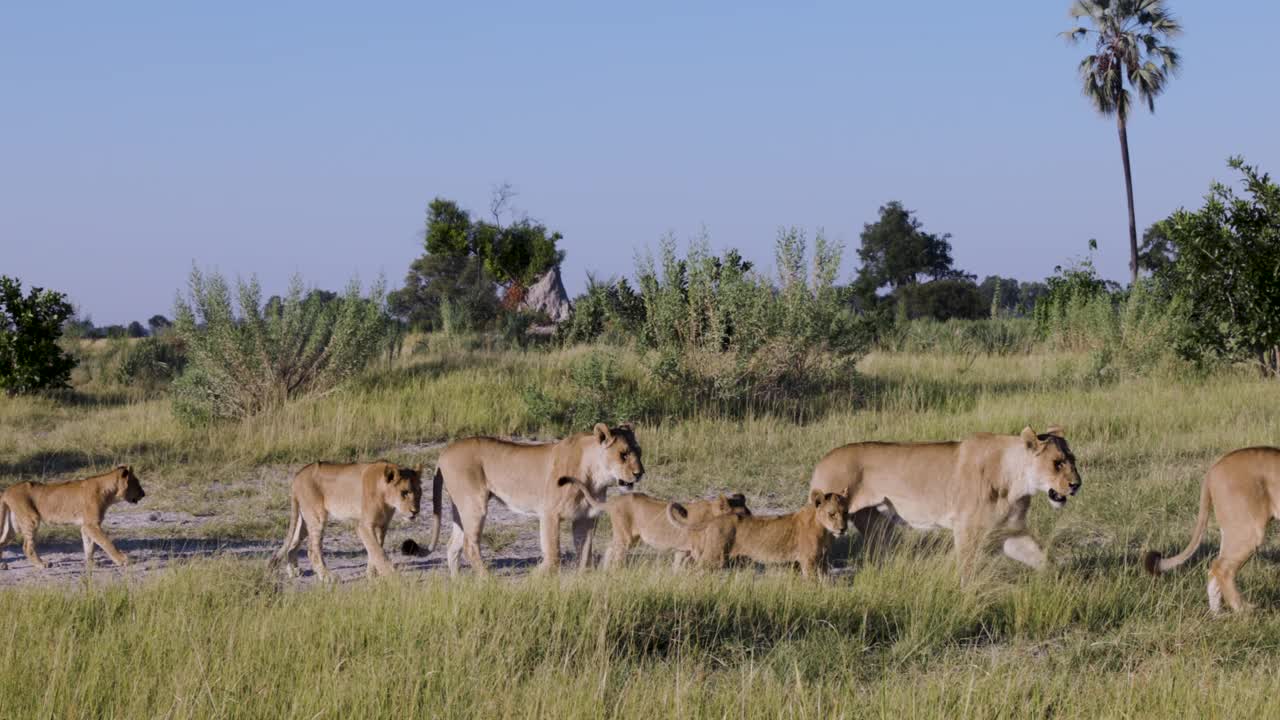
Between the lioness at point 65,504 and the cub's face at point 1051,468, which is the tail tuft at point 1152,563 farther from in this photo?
the lioness at point 65,504

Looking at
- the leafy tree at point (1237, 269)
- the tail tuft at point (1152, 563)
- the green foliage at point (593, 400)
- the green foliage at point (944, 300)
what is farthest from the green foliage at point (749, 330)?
the green foliage at point (944, 300)

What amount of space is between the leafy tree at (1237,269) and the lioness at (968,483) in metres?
12.8

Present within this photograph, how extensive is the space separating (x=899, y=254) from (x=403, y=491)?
5804cm

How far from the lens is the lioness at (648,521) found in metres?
8.84

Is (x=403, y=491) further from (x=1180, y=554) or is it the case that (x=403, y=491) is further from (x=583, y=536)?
(x=1180, y=554)

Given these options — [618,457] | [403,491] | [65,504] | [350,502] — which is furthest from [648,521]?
[65,504]

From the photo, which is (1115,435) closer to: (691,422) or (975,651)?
(691,422)

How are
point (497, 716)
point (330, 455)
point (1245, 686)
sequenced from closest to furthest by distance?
point (497, 716), point (1245, 686), point (330, 455)

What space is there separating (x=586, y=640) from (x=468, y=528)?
2876mm

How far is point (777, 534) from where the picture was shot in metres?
8.51

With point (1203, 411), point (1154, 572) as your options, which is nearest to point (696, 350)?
point (1203, 411)

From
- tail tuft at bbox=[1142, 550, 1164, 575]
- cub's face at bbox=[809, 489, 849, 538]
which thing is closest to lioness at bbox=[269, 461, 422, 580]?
cub's face at bbox=[809, 489, 849, 538]

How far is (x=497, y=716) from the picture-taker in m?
5.16

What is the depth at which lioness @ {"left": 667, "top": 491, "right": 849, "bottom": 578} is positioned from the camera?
27.1 feet
